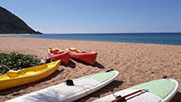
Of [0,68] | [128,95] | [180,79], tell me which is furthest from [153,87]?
[0,68]

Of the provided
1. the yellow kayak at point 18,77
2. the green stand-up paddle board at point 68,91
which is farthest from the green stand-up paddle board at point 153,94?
the yellow kayak at point 18,77

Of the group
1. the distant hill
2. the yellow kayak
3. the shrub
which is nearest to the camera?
the yellow kayak

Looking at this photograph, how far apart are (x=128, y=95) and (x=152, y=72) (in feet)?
9.57

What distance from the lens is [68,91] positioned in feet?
9.09

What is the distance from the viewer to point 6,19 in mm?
97250

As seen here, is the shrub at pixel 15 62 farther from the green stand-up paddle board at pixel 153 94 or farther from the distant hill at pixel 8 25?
the distant hill at pixel 8 25

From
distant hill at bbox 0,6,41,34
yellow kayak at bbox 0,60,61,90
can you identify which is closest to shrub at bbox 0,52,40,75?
yellow kayak at bbox 0,60,61,90

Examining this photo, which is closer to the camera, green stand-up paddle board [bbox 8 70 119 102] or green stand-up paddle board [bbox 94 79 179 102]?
green stand-up paddle board [bbox 94 79 179 102]

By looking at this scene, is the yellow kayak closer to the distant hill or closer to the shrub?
the shrub

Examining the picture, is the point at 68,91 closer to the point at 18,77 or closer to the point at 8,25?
the point at 18,77

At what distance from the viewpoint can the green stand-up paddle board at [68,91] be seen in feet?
8.09

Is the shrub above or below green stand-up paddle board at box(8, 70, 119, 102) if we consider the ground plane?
above

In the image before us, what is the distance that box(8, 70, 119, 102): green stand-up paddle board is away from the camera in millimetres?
2466

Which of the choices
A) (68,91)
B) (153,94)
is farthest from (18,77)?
(153,94)
